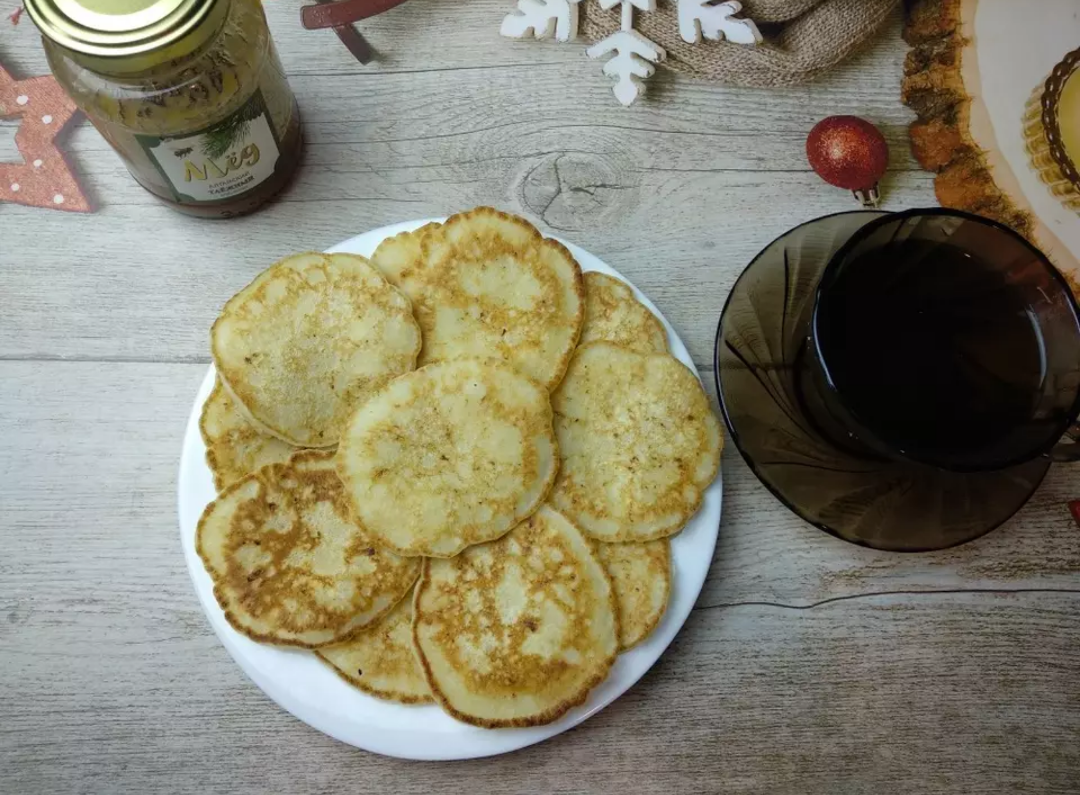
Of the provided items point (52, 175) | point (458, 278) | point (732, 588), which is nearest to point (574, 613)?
point (732, 588)

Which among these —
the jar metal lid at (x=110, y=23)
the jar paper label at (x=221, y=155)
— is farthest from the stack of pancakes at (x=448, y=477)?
the jar metal lid at (x=110, y=23)

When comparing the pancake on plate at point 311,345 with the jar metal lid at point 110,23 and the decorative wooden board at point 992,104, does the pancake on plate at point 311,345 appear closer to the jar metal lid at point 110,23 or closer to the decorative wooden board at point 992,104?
the jar metal lid at point 110,23

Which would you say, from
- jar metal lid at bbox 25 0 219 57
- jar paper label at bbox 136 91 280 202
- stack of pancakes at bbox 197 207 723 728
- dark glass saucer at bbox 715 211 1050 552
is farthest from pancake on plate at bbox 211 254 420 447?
dark glass saucer at bbox 715 211 1050 552

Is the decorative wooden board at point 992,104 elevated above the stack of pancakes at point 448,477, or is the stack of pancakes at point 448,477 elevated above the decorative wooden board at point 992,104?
the decorative wooden board at point 992,104

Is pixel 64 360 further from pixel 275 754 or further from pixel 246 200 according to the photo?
pixel 275 754

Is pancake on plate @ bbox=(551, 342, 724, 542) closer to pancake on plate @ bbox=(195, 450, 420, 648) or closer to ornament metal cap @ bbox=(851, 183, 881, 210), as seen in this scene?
pancake on plate @ bbox=(195, 450, 420, 648)
